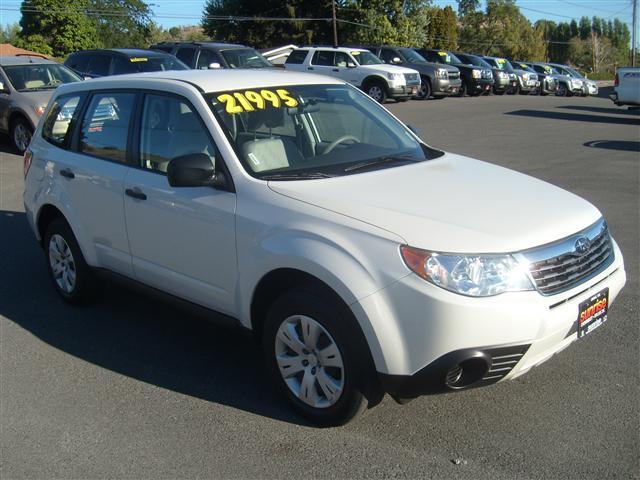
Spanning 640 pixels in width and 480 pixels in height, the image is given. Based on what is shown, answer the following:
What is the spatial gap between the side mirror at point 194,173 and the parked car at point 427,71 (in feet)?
73.7

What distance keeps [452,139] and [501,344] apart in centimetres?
1253

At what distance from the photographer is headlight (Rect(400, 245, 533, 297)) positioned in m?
3.29

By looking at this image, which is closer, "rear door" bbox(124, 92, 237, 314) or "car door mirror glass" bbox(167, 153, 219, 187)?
"car door mirror glass" bbox(167, 153, 219, 187)

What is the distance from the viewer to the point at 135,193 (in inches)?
185

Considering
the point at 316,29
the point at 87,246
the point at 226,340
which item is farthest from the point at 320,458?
the point at 316,29

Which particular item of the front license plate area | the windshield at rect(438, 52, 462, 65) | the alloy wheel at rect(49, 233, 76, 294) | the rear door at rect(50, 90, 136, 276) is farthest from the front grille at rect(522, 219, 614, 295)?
the windshield at rect(438, 52, 462, 65)

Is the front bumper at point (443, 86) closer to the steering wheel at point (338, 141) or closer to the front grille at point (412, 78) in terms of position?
the front grille at point (412, 78)

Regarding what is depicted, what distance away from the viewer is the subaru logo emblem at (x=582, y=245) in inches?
144

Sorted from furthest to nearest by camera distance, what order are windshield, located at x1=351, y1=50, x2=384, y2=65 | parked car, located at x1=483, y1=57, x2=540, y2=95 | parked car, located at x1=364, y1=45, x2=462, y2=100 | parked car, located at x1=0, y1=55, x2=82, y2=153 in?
parked car, located at x1=483, y1=57, x2=540, y2=95 → parked car, located at x1=364, y1=45, x2=462, y2=100 → windshield, located at x1=351, y1=50, x2=384, y2=65 → parked car, located at x1=0, y1=55, x2=82, y2=153

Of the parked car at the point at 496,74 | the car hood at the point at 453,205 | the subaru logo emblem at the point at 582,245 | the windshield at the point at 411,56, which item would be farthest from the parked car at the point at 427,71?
the subaru logo emblem at the point at 582,245

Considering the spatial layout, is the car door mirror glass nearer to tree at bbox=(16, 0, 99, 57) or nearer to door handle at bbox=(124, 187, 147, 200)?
door handle at bbox=(124, 187, 147, 200)

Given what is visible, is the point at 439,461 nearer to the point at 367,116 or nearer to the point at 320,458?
the point at 320,458

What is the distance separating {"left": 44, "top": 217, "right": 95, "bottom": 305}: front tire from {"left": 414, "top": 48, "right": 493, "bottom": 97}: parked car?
2513 cm

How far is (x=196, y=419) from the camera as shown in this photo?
3988 mm
